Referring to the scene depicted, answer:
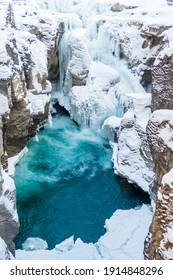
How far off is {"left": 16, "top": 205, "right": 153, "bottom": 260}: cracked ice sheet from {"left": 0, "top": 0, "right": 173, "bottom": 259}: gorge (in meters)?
0.03

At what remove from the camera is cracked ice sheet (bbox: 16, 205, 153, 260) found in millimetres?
10172

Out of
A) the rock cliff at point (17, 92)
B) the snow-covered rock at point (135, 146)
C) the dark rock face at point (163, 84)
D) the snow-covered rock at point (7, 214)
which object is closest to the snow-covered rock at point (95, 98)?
the rock cliff at point (17, 92)

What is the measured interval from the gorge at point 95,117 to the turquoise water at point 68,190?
67mm

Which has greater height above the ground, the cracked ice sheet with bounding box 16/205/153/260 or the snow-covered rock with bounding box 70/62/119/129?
the snow-covered rock with bounding box 70/62/119/129

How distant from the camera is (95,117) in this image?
62.8ft

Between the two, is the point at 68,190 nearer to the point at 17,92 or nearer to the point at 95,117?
the point at 17,92

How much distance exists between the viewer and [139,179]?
13422mm

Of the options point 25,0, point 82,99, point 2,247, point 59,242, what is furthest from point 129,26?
point 2,247

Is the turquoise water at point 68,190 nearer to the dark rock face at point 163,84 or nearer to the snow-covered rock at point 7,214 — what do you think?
the snow-covered rock at point 7,214

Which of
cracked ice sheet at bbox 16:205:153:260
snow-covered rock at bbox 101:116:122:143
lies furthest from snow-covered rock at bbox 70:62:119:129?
cracked ice sheet at bbox 16:205:153:260

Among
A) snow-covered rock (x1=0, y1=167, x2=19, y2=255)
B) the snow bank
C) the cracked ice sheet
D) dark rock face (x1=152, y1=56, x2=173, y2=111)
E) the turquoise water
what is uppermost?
dark rock face (x1=152, y1=56, x2=173, y2=111)

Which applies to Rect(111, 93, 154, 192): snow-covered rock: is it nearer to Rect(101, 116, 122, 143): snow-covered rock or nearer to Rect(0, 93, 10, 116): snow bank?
Rect(101, 116, 122, 143): snow-covered rock

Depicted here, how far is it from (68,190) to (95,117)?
20.0 feet

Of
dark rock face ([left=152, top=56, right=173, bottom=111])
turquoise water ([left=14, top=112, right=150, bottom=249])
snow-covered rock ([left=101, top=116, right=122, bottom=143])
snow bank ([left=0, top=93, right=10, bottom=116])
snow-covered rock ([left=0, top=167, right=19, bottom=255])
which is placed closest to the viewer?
snow-covered rock ([left=0, top=167, right=19, bottom=255])
